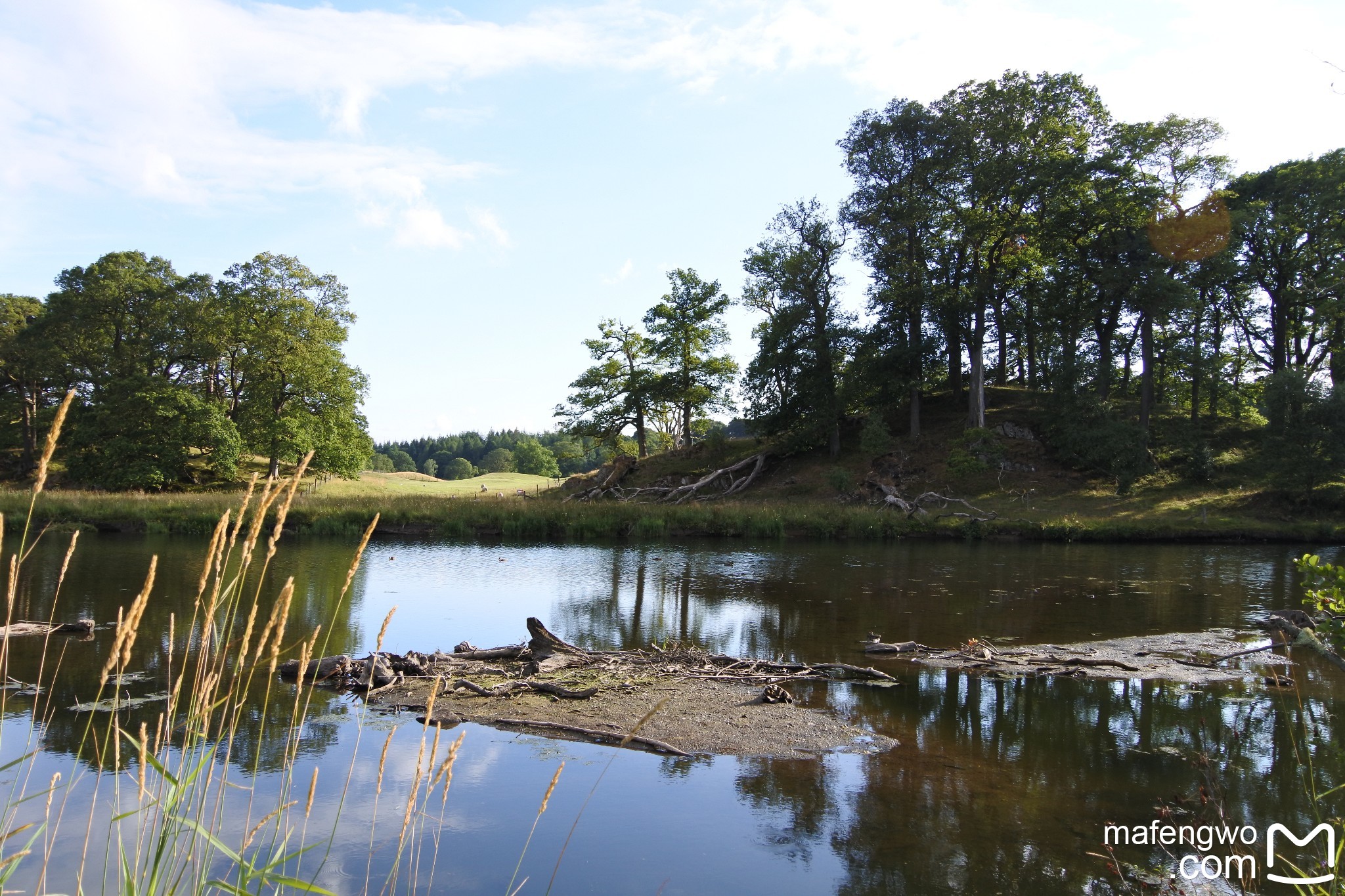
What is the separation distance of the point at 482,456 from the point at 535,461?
102ft

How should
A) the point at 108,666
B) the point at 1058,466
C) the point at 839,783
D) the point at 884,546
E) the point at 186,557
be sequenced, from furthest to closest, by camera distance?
the point at 1058,466 → the point at 884,546 → the point at 186,557 → the point at 839,783 → the point at 108,666

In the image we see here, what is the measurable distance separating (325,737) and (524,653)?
3155mm

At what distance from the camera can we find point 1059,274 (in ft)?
117

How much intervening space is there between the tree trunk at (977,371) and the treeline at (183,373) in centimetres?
3159

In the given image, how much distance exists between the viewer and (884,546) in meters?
25.1

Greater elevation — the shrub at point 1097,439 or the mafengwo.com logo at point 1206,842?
the shrub at point 1097,439

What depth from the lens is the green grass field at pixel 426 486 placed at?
40219 mm

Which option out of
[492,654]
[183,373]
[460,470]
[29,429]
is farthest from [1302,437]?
[460,470]

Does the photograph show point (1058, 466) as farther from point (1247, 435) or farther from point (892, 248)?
point (892, 248)

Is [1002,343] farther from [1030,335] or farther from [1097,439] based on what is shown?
[1097,439]

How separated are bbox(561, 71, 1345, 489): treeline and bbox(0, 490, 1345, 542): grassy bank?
464 centimetres

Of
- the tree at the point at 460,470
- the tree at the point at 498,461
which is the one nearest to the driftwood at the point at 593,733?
the tree at the point at 460,470

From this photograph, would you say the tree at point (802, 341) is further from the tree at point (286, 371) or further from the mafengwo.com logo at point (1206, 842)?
the mafengwo.com logo at point (1206, 842)

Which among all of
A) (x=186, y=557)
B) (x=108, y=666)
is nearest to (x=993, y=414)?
(x=186, y=557)
